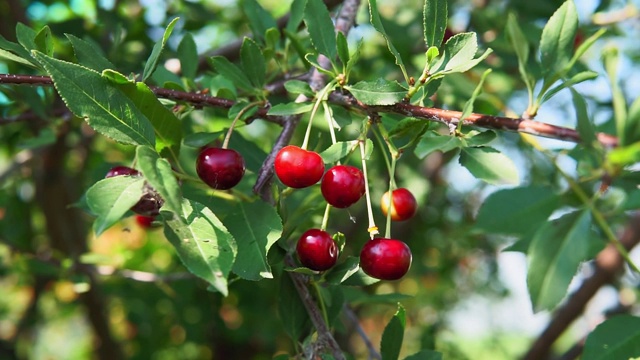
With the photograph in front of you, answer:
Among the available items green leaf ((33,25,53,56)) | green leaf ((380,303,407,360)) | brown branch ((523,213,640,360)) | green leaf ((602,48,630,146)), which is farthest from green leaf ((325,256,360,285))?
brown branch ((523,213,640,360))

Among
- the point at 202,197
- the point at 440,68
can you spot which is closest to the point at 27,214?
the point at 202,197

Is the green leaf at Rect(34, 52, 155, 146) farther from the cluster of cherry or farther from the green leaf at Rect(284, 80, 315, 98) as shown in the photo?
the green leaf at Rect(284, 80, 315, 98)

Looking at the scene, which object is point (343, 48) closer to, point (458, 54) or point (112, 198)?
point (458, 54)

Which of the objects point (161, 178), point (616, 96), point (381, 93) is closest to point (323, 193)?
point (381, 93)

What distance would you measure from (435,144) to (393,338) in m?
0.34

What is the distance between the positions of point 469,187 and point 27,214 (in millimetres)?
2059

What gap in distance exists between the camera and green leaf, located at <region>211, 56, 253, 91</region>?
0.95 metres

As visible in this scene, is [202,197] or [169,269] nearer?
[202,197]

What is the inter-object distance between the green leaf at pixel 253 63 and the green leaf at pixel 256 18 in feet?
0.79

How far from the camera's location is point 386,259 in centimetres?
81

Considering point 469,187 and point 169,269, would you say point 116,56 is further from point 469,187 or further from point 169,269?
point 469,187

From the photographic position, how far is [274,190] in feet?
2.95

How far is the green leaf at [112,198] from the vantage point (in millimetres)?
600

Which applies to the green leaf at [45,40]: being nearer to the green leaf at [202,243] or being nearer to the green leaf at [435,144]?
A: the green leaf at [202,243]
